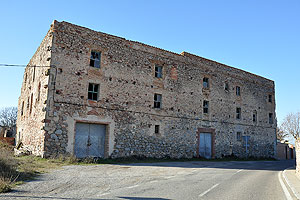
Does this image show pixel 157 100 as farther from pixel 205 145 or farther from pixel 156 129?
pixel 205 145

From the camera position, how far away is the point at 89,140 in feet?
54.4

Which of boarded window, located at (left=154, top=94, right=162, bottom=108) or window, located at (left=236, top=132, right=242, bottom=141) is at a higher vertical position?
boarded window, located at (left=154, top=94, right=162, bottom=108)

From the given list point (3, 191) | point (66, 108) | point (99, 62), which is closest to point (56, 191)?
point (3, 191)

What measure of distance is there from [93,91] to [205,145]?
443 inches

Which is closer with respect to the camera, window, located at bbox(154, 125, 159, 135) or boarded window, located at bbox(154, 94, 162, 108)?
window, located at bbox(154, 125, 159, 135)

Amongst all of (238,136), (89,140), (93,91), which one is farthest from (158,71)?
→ (238,136)

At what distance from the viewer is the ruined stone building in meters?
15.8

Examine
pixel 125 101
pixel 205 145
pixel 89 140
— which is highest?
pixel 125 101

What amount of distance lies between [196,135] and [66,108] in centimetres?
1134

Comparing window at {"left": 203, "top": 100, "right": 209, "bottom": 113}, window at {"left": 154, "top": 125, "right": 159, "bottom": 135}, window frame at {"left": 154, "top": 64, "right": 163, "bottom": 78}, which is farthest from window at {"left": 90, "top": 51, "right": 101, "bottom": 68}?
window at {"left": 203, "top": 100, "right": 209, "bottom": 113}

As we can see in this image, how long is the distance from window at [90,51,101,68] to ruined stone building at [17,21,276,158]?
0.07 metres

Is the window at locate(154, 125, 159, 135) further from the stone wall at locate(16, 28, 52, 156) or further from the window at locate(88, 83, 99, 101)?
the stone wall at locate(16, 28, 52, 156)

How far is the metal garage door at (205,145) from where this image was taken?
22466mm

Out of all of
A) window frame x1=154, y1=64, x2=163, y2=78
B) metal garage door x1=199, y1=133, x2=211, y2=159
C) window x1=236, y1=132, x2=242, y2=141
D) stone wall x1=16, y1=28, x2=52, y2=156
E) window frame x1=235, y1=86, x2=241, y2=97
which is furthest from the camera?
window frame x1=235, y1=86, x2=241, y2=97
